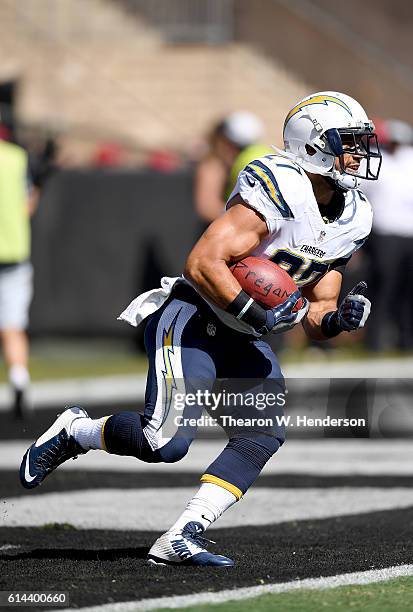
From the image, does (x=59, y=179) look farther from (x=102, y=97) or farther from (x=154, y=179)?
(x=102, y=97)

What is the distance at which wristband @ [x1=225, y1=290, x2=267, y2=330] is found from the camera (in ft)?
17.2

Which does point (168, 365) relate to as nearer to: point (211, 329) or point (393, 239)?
point (211, 329)

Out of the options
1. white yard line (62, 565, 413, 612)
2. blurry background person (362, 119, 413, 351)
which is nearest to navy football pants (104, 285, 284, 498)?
white yard line (62, 565, 413, 612)

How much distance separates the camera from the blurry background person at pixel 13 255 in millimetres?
10531

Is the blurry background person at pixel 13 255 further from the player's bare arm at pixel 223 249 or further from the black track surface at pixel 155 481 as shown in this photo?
the player's bare arm at pixel 223 249

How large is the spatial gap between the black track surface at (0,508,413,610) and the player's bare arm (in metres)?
0.92

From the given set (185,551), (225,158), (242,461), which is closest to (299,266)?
(242,461)

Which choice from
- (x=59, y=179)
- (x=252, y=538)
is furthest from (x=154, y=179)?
(x=252, y=538)

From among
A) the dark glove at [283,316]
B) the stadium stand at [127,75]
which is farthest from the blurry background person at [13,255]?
the stadium stand at [127,75]

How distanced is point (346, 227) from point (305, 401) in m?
5.40

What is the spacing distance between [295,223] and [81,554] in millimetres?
1405

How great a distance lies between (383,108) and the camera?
24531mm

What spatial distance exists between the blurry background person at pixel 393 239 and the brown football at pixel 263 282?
843 centimetres

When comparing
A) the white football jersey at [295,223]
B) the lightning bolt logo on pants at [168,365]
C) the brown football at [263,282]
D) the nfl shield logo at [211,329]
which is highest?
the white football jersey at [295,223]
